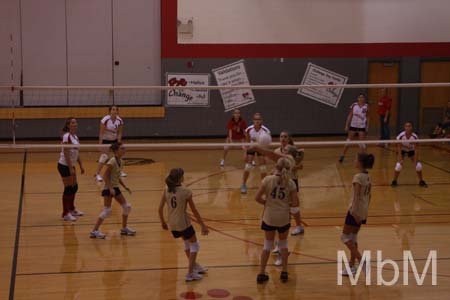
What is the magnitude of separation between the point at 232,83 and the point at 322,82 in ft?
10.1

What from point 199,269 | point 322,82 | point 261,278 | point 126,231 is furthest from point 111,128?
point 322,82

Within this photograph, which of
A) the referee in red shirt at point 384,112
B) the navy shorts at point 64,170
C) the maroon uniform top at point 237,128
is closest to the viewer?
the navy shorts at point 64,170

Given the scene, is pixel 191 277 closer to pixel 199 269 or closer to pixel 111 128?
pixel 199 269

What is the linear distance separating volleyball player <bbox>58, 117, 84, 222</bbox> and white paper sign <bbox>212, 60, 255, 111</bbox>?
1026cm

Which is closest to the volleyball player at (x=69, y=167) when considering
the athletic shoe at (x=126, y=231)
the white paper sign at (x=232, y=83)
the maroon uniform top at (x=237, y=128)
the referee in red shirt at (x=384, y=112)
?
the athletic shoe at (x=126, y=231)

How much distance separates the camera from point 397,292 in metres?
9.71

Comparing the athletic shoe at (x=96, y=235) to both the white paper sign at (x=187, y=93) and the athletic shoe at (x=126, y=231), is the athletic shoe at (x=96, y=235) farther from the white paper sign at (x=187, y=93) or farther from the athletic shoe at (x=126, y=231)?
the white paper sign at (x=187, y=93)

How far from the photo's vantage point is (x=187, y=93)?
23016 mm

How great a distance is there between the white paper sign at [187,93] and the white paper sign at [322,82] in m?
3.24

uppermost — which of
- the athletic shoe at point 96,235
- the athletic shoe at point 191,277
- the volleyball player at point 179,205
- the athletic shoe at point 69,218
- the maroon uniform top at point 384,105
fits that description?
the maroon uniform top at point 384,105

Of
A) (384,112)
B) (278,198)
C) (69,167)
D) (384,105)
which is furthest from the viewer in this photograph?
(384,105)

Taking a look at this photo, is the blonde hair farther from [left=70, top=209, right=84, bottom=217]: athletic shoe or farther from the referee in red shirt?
the referee in red shirt

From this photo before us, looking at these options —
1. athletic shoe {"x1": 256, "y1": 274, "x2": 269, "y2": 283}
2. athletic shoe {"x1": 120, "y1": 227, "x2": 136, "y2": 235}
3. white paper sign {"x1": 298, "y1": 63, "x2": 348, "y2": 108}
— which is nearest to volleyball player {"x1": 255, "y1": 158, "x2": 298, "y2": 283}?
athletic shoe {"x1": 256, "y1": 274, "x2": 269, "y2": 283}

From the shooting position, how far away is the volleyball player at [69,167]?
12.8m
